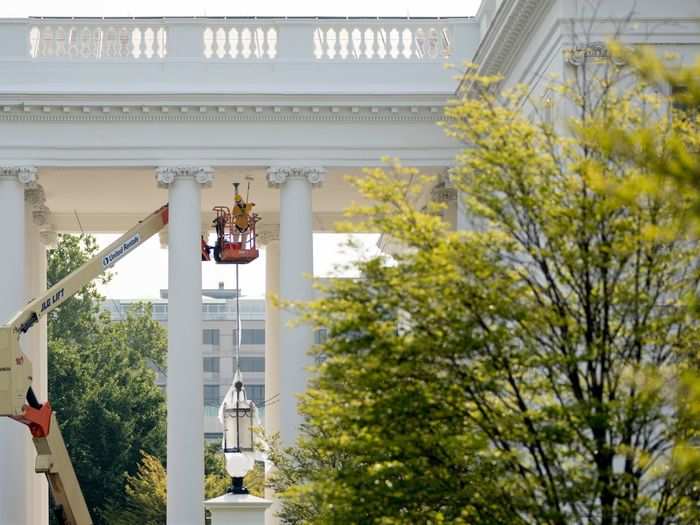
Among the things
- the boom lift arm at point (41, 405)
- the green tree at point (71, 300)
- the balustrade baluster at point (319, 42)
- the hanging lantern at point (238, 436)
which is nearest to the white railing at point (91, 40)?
the balustrade baluster at point (319, 42)

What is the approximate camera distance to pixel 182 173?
72.2 m

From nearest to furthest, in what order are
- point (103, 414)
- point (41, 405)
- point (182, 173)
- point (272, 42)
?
point (41, 405) < point (182, 173) < point (272, 42) < point (103, 414)

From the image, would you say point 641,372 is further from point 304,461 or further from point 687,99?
point 304,461

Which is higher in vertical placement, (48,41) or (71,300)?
(71,300)

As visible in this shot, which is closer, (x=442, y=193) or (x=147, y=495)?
(x=442, y=193)

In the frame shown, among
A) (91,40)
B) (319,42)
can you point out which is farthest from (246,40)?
(91,40)

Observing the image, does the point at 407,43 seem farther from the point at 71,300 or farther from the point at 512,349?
the point at 71,300

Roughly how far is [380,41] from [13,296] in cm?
1710

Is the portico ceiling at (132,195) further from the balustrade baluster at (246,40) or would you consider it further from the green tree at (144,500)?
the green tree at (144,500)

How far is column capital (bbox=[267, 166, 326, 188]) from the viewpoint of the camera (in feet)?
238

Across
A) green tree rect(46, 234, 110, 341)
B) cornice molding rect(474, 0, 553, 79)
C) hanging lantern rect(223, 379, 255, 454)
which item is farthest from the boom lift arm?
green tree rect(46, 234, 110, 341)

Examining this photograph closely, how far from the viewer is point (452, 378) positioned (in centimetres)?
3572

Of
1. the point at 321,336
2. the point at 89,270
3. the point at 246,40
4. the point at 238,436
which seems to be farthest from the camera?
the point at 246,40

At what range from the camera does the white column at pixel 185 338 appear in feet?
233
